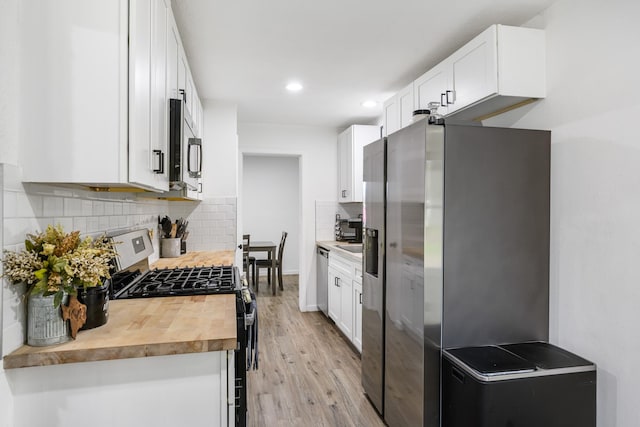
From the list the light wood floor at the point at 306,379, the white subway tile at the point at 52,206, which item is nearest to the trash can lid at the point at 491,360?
the light wood floor at the point at 306,379

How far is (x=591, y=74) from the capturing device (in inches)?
66.0

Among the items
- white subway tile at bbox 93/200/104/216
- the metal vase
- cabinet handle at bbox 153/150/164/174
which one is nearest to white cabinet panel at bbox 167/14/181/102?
cabinet handle at bbox 153/150/164/174

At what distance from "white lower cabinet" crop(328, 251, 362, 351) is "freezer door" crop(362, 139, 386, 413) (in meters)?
0.58

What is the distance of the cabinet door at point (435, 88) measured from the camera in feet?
7.52

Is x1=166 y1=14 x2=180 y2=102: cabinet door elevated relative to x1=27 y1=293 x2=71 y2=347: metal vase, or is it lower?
elevated

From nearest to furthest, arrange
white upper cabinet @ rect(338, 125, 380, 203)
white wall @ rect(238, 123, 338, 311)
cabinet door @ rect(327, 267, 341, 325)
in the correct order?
1. cabinet door @ rect(327, 267, 341, 325)
2. white upper cabinet @ rect(338, 125, 380, 203)
3. white wall @ rect(238, 123, 338, 311)

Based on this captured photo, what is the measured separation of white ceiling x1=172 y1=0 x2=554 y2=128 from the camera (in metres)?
1.96

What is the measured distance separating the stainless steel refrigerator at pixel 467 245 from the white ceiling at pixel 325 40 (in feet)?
2.30

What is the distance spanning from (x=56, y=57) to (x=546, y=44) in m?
2.19

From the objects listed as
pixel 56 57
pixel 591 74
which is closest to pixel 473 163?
pixel 591 74

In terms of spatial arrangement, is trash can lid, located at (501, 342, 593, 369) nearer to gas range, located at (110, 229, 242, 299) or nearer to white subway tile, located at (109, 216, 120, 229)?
gas range, located at (110, 229, 242, 299)

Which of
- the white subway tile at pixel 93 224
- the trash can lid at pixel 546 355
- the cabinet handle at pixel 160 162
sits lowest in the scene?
the trash can lid at pixel 546 355

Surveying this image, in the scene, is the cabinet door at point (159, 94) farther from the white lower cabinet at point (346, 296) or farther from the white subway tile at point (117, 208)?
the white lower cabinet at point (346, 296)

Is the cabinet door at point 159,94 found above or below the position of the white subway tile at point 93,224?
above
